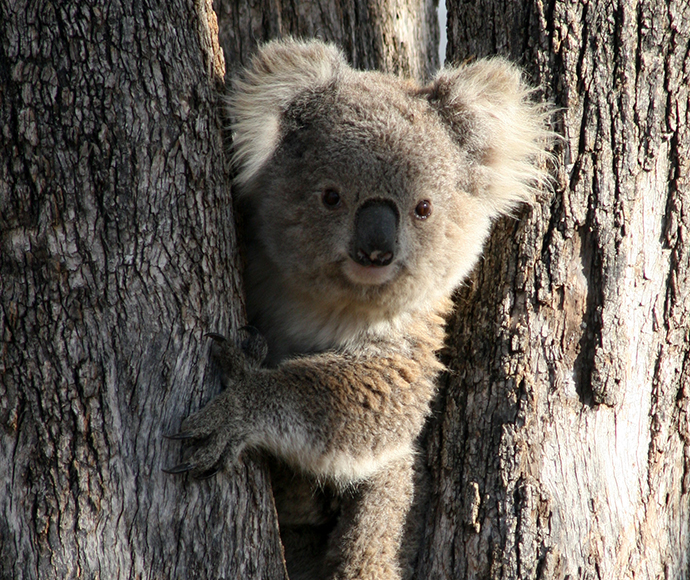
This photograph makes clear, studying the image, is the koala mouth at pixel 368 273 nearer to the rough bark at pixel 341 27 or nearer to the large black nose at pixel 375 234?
the large black nose at pixel 375 234

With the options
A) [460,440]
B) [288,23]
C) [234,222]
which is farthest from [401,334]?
[288,23]

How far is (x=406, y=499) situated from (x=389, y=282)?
98cm

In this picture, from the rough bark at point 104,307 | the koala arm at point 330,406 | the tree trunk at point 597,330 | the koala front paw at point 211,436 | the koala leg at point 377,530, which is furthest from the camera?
the koala leg at point 377,530

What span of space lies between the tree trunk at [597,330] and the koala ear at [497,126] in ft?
0.31

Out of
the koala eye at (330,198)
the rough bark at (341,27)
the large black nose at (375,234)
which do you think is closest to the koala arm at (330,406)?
the large black nose at (375,234)

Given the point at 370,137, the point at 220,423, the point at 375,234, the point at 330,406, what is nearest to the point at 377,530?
the point at 330,406

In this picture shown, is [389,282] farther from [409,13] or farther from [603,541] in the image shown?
[409,13]

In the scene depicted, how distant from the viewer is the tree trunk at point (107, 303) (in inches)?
77.7

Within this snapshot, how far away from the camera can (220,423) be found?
2303 mm

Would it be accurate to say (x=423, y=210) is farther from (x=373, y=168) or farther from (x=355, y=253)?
(x=355, y=253)

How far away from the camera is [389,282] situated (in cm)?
272

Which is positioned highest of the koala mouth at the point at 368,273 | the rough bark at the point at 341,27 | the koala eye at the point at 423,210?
the rough bark at the point at 341,27

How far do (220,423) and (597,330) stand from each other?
1444 millimetres

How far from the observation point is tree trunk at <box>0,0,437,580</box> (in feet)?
6.48
